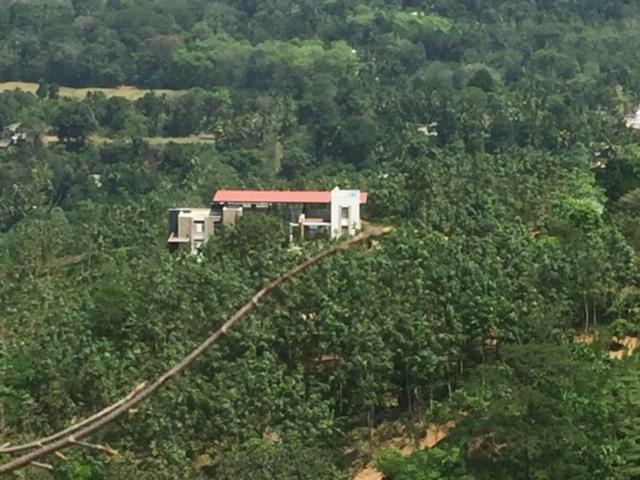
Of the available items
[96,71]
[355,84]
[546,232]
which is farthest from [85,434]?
[96,71]

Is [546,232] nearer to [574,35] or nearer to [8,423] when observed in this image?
[8,423]

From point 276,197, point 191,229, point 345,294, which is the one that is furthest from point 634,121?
point 345,294

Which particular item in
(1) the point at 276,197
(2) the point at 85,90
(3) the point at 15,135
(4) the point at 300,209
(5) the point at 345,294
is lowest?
(5) the point at 345,294

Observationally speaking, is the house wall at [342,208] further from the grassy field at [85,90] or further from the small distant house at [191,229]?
the grassy field at [85,90]

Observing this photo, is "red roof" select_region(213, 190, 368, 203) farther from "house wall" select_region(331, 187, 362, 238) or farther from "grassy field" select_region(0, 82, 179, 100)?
"grassy field" select_region(0, 82, 179, 100)

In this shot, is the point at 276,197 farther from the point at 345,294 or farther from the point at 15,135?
the point at 15,135

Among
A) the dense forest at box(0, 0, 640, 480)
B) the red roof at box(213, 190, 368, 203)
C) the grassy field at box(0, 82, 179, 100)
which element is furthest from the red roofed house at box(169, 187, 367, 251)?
the grassy field at box(0, 82, 179, 100)
